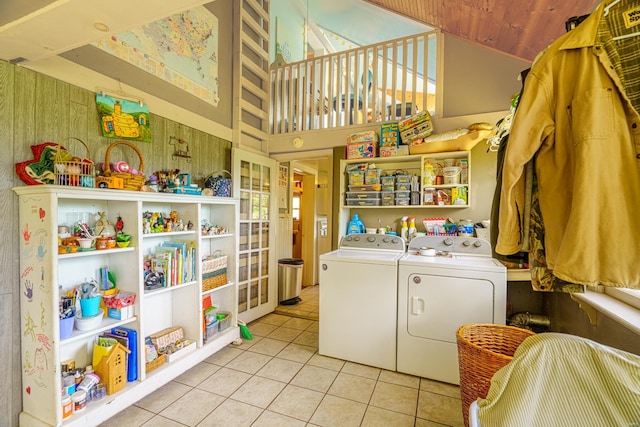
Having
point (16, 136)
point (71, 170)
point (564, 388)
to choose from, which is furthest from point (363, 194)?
point (16, 136)

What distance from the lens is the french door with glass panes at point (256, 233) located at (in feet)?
9.87

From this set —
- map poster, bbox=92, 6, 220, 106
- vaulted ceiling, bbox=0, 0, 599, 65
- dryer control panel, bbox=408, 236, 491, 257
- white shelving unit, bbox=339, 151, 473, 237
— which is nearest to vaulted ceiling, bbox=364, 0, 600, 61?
vaulted ceiling, bbox=0, 0, 599, 65

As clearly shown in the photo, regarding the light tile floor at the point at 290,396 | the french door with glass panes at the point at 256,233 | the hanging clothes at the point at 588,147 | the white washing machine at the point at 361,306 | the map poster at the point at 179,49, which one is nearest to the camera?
the hanging clothes at the point at 588,147

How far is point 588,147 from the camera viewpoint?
0.71m

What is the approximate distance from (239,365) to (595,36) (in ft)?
8.89

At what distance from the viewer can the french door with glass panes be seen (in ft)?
9.87

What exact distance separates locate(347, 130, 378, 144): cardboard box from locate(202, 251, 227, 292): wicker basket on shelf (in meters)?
1.74

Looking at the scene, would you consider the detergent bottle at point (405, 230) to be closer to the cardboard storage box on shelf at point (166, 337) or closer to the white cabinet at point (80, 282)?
the white cabinet at point (80, 282)

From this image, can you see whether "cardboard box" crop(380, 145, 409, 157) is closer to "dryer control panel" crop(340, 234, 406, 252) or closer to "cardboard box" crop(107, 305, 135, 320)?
"dryer control panel" crop(340, 234, 406, 252)

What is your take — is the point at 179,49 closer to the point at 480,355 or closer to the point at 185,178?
the point at 185,178

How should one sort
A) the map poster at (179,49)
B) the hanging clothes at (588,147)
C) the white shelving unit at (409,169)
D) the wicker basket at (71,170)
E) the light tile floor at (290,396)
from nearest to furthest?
the hanging clothes at (588,147) < the wicker basket at (71,170) < the light tile floor at (290,396) < the map poster at (179,49) < the white shelving unit at (409,169)

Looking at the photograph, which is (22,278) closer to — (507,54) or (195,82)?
(195,82)

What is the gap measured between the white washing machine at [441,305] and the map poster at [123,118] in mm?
2205

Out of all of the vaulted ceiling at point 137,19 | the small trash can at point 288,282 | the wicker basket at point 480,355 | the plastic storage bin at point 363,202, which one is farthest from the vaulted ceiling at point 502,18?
the small trash can at point 288,282
